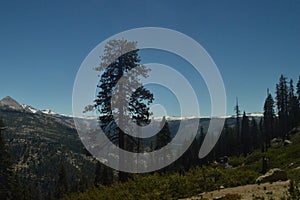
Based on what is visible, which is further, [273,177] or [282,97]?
[282,97]

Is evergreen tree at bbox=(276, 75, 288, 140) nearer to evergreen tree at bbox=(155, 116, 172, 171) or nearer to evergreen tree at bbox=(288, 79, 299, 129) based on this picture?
evergreen tree at bbox=(288, 79, 299, 129)

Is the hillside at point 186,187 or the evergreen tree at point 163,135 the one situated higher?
the evergreen tree at point 163,135

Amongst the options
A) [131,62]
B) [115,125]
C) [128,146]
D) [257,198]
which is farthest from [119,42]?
[257,198]

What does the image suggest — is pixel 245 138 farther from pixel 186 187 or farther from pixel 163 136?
pixel 186 187

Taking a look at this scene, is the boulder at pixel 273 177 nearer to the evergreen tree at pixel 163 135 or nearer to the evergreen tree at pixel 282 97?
the evergreen tree at pixel 163 135

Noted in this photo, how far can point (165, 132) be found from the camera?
206ft

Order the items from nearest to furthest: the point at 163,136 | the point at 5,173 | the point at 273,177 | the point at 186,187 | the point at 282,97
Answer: the point at 186,187
the point at 273,177
the point at 5,173
the point at 163,136
the point at 282,97

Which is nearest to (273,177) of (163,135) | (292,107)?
(163,135)

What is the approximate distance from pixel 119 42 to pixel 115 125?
579 cm

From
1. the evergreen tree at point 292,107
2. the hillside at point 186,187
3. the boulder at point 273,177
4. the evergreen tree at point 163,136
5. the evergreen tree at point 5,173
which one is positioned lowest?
the evergreen tree at point 5,173

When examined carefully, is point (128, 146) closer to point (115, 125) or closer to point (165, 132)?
point (115, 125)

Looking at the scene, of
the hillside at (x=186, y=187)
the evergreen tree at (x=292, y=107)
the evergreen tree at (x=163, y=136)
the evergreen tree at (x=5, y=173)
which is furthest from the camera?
the evergreen tree at (x=292, y=107)

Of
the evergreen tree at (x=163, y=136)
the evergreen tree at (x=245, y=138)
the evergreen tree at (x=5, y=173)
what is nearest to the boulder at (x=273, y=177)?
the evergreen tree at (x=5, y=173)

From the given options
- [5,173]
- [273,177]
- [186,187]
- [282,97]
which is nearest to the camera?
[186,187]
